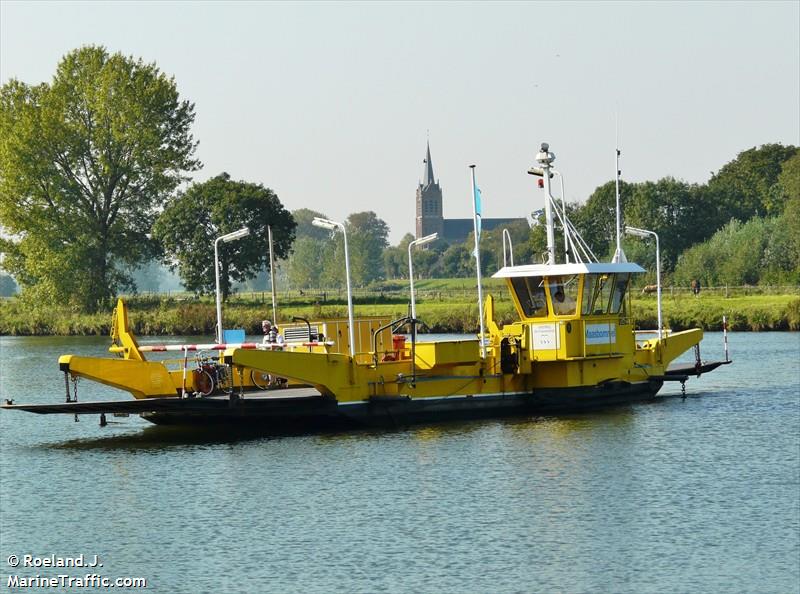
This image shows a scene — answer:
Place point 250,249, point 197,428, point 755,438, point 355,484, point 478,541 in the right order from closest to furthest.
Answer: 1. point 478,541
2. point 355,484
3. point 755,438
4. point 197,428
5. point 250,249

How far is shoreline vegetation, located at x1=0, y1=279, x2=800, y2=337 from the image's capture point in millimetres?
71062

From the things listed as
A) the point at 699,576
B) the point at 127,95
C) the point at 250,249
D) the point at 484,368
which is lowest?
the point at 699,576

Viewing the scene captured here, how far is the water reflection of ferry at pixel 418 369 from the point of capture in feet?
102

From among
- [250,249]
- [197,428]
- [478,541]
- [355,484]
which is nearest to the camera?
[478,541]

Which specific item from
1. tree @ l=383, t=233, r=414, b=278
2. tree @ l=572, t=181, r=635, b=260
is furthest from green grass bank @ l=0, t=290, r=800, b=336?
tree @ l=383, t=233, r=414, b=278

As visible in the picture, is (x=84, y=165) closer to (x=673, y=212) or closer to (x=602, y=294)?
(x=673, y=212)

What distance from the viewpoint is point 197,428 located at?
33.9 m

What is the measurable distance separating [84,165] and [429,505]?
70.5 metres

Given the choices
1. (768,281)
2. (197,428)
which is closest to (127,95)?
(768,281)

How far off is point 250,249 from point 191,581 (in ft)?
227

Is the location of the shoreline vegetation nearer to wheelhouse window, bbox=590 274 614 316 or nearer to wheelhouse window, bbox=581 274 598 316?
wheelhouse window, bbox=590 274 614 316

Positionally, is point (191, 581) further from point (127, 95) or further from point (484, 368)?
point (127, 95)

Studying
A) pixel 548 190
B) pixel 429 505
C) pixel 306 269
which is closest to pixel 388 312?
pixel 548 190

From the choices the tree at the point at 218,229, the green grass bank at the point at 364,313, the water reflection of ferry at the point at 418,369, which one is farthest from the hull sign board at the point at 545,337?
the tree at the point at 218,229
